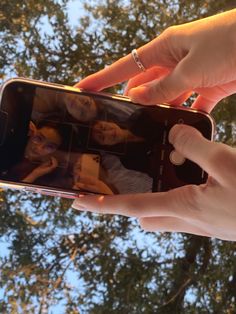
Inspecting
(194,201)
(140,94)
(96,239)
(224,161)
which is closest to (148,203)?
(194,201)

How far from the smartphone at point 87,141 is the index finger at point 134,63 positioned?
13 cm

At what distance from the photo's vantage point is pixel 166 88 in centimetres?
179

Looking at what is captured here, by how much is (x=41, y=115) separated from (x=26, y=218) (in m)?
2.20

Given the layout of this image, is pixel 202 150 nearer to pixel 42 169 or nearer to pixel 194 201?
pixel 194 201

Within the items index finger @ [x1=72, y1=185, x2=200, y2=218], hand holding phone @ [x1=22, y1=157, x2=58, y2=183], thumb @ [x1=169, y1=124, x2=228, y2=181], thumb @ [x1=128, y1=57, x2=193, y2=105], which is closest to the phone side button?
thumb @ [x1=169, y1=124, x2=228, y2=181]

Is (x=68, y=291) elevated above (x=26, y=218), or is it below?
below

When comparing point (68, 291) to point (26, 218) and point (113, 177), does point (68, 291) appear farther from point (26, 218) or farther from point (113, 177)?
point (113, 177)

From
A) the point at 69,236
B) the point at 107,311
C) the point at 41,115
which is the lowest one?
the point at 107,311

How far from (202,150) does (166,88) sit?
15.5 inches

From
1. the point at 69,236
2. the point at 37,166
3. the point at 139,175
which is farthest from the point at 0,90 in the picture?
the point at 69,236

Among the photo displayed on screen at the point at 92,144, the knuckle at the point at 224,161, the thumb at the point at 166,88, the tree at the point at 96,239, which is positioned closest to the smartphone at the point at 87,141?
the photo displayed on screen at the point at 92,144

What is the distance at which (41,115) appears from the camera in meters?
2.02

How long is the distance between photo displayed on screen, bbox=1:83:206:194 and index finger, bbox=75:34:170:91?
0.14m

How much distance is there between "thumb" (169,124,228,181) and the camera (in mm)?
1346
